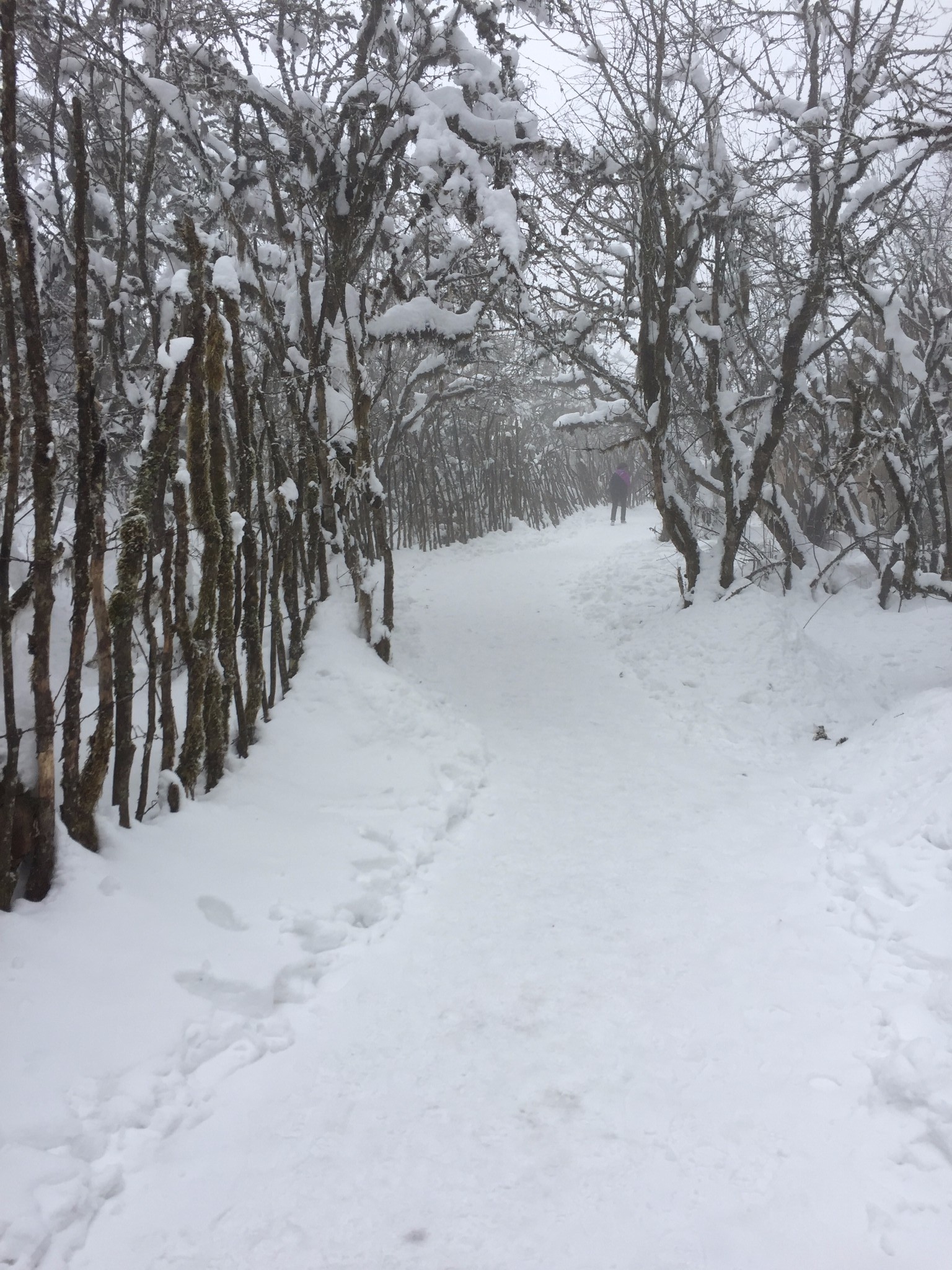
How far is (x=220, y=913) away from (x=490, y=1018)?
1.04 meters

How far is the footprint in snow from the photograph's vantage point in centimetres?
268

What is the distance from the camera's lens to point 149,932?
2.42 meters

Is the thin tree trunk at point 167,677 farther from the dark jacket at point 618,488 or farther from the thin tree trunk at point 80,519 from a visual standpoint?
the dark jacket at point 618,488

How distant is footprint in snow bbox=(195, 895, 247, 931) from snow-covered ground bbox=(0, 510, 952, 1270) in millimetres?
10

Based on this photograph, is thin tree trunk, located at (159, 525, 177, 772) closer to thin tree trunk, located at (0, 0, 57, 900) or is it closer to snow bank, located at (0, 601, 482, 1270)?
snow bank, located at (0, 601, 482, 1270)

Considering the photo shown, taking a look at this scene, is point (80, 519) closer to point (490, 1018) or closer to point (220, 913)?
point (220, 913)

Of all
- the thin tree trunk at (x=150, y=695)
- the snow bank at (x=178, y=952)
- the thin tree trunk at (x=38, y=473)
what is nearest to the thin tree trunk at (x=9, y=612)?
the thin tree trunk at (x=38, y=473)

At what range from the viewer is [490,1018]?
244 centimetres

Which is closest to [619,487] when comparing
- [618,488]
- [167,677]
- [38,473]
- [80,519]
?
[618,488]

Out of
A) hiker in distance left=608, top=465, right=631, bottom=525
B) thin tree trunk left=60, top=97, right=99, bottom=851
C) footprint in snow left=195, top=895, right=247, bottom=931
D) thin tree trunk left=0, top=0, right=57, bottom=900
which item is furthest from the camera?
hiker in distance left=608, top=465, right=631, bottom=525

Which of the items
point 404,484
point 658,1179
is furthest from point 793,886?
point 404,484

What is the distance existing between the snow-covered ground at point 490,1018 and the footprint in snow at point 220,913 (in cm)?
1

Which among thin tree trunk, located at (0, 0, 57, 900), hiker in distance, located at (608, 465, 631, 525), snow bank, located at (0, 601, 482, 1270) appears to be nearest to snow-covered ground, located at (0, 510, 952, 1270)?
snow bank, located at (0, 601, 482, 1270)

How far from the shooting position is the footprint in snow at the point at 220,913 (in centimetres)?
268
